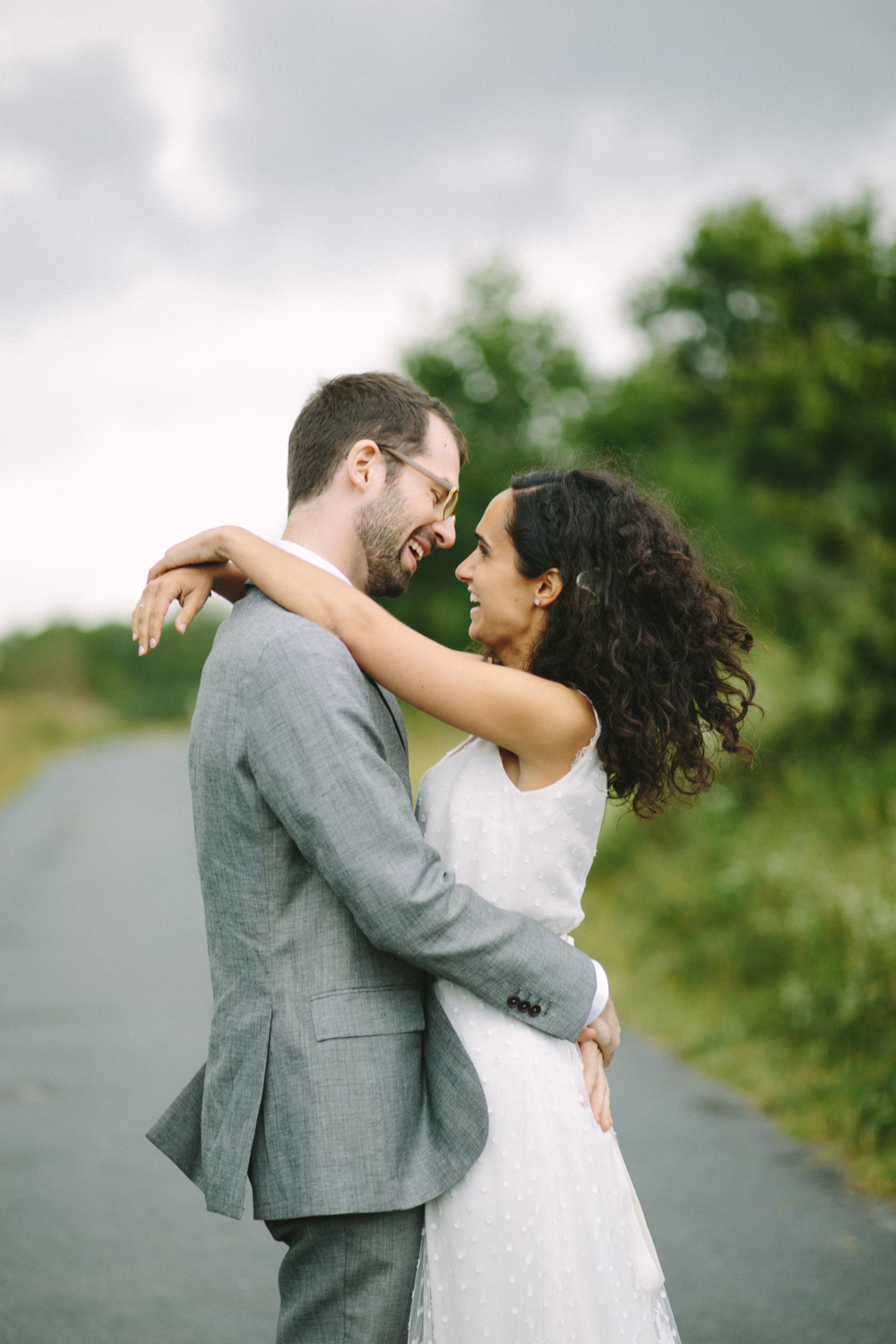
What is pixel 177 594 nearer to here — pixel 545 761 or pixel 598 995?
pixel 545 761

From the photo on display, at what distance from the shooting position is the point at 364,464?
265cm

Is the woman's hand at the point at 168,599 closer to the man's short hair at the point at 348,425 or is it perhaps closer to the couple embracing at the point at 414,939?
the couple embracing at the point at 414,939

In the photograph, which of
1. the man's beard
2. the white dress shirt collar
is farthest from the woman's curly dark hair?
the white dress shirt collar

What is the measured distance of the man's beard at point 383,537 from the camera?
2.69m

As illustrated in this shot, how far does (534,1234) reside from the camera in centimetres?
229

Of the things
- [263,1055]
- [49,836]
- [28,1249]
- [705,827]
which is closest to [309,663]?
[263,1055]

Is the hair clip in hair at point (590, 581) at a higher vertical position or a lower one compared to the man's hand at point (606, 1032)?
higher

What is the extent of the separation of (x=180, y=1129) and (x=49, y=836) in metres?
13.5

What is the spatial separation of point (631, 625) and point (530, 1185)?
1128mm

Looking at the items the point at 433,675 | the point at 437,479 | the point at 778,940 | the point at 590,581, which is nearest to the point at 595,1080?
the point at 433,675

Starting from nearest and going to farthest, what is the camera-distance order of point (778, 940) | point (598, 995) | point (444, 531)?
point (598, 995), point (444, 531), point (778, 940)

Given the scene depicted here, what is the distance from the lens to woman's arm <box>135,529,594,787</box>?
2.46 m

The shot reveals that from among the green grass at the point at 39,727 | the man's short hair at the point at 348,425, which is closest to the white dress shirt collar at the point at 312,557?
the man's short hair at the point at 348,425

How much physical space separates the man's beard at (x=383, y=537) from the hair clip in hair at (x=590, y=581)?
0.39m
